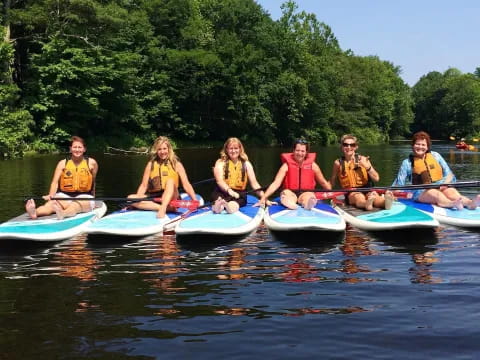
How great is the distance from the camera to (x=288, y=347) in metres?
4.07

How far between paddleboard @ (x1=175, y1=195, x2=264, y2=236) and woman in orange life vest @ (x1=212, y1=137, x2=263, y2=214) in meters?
0.43

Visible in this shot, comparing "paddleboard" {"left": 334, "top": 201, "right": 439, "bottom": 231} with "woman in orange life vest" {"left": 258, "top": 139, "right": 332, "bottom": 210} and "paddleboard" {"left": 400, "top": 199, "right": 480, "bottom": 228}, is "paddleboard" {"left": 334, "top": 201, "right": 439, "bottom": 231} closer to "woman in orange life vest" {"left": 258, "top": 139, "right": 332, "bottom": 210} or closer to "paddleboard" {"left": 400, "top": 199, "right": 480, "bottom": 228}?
"paddleboard" {"left": 400, "top": 199, "right": 480, "bottom": 228}

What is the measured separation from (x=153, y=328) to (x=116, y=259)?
251cm

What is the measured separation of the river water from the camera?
409 centimetres

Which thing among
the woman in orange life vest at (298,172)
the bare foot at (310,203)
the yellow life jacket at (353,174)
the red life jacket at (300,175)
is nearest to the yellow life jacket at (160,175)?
the woman in orange life vest at (298,172)

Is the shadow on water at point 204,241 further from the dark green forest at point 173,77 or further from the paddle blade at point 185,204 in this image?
Result: the dark green forest at point 173,77

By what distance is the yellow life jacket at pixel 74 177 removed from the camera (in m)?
9.29

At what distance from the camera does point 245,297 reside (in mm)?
5250

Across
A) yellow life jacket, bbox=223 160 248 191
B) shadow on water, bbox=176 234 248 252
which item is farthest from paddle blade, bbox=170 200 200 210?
shadow on water, bbox=176 234 248 252

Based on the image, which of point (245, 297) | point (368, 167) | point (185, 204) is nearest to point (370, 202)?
point (368, 167)

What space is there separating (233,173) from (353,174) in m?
2.19

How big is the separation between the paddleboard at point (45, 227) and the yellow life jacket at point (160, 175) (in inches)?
43.7

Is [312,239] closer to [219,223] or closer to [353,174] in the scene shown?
[219,223]

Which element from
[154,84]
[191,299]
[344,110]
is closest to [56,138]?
[154,84]
